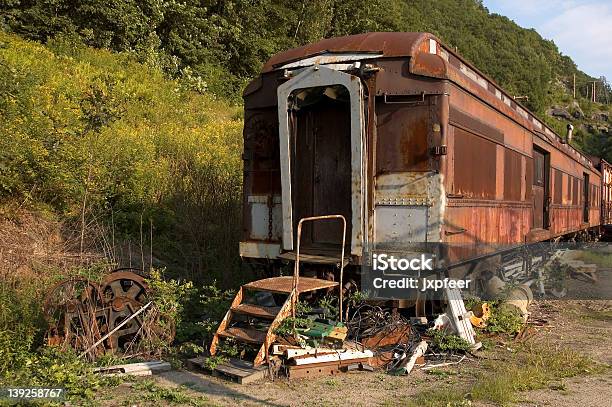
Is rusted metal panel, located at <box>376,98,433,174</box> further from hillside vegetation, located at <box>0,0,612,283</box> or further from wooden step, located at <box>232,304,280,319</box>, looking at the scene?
hillside vegetation, located at <box>0,0,612,283</box>

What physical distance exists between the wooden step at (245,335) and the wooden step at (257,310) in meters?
0.17

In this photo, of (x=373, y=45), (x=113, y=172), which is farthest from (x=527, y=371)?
(x=113, y=172)

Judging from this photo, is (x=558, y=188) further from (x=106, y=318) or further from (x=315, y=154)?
(x=106, y=318)

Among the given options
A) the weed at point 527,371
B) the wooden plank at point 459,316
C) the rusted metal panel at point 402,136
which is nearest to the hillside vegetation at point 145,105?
the rusted metal panel at point 402,136

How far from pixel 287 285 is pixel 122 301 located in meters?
1.86

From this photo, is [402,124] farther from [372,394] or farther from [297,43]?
[297,43]

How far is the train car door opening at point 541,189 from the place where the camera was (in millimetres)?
Result: 11414

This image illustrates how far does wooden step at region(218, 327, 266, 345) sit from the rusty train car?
1146 millimetres

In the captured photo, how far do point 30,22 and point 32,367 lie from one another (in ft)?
63.9

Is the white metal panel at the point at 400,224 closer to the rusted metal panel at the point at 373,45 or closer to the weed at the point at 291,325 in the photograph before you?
the weed at the point at 291,325

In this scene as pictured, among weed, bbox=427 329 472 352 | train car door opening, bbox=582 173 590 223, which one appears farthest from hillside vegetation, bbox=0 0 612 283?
train car door opening, bbox=582 173 590 223

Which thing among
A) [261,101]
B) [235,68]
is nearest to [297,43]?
[235,68]

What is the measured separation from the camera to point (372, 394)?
205 inches

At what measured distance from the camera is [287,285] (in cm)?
635
